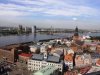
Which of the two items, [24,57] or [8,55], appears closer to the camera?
[24,57]

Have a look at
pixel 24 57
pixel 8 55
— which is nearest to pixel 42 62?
pixel 24 57

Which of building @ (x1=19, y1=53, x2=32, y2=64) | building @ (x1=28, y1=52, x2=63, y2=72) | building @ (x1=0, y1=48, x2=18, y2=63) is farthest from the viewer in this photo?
building @ (x1=0, y1=48, x2=18, y2=63)

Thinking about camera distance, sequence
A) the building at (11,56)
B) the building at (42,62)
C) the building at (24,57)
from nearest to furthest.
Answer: the building at (42,62) → the building at (24,57) → the building at (11,56)

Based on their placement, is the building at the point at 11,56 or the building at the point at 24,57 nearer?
the building at the point at 24,57

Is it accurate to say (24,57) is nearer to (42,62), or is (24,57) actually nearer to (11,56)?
(11,56)

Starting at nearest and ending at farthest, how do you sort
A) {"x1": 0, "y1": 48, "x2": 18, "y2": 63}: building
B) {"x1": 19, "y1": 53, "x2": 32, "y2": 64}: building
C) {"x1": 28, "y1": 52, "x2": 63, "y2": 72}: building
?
{"x1": 28, "y1": 52, "x2": 63, "y2": 72}: building < {"x1": 19, "y1": 53, "x2": 32, "y2": 64}: building < {"x1": 0, "y1": 48, "x2": 18, "y2": 63}: building

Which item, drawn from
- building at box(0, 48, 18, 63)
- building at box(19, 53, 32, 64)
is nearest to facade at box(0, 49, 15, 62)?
building at box(0, 48, 18, 63)

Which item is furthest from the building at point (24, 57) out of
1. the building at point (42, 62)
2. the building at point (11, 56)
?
the building at point (42, 62)

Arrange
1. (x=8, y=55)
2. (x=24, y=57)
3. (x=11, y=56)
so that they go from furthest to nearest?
(x=8, y=55) < (x=11, y=56) < (x=24, y=57)

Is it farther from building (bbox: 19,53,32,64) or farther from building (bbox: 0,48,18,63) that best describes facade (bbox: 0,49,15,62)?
building (bbox: 19,53,32,64)

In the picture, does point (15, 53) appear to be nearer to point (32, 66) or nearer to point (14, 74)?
point (32, 66)

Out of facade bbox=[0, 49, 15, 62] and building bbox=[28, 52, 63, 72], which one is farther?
facade bbox=[0, 49, 15, 62]

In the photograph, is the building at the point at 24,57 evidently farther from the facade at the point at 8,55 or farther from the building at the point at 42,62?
the building at the point at 42,62
